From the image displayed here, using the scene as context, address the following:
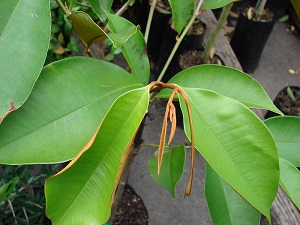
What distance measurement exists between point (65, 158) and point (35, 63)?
111 mm

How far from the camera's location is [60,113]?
45 cm

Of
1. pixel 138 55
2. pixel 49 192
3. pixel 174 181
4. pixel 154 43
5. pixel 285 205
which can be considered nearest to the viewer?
pixel 49 192

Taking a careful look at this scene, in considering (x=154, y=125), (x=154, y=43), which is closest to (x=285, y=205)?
(x=154, y=125)

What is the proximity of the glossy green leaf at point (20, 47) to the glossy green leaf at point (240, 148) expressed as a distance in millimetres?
184

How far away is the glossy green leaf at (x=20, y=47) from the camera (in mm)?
386

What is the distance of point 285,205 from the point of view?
877 mm

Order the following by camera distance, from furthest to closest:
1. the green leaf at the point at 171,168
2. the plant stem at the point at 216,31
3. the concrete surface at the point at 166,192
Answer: the concrete surface at the point at 166,192 → the plant stem at the point at 216,31 → the green leaf at the point at 171,168

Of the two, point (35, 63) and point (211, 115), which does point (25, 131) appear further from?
point (211, 115)

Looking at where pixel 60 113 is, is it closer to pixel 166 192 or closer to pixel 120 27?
pixel 120 27

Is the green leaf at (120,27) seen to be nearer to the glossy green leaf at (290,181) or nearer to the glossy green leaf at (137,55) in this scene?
the glossy green leaf at (137,55)

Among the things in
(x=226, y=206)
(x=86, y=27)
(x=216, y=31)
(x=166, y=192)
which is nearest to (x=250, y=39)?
(x=216, y=31)

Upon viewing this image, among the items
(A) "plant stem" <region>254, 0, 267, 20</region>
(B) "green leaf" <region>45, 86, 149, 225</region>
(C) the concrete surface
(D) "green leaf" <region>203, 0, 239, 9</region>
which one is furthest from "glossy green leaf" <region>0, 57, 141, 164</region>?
(A) "plant stem" <region>254, 0, 267, 20</region>

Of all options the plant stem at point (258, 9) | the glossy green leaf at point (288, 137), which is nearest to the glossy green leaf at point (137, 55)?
the glossy green leaf at point (288, 137)

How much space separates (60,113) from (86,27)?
0.38ft
